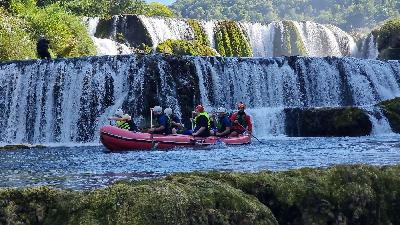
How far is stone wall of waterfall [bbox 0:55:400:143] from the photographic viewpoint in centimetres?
2191

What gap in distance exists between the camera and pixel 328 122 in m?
20.8

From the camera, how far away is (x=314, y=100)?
2541 cm

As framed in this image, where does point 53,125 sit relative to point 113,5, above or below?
below

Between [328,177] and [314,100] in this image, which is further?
[314,100]

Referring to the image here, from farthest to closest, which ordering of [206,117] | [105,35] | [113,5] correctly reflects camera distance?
[113,5]
[105,35]
[206,117]

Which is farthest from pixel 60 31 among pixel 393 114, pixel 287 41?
pixel 287 41

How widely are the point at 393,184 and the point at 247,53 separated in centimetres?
Answer: 3230

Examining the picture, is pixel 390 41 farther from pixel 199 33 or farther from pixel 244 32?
pixel 199 33

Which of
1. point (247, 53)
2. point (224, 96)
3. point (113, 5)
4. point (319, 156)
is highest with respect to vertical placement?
point (113, 5)

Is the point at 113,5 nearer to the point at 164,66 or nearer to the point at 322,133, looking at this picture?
the point at 164,66

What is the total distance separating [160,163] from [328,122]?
10.3m

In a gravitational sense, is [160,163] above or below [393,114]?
below

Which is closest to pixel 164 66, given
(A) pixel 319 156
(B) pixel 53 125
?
(B) pixel 53 125

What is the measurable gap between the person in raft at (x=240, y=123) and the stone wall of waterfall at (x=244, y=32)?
45.0 feet
